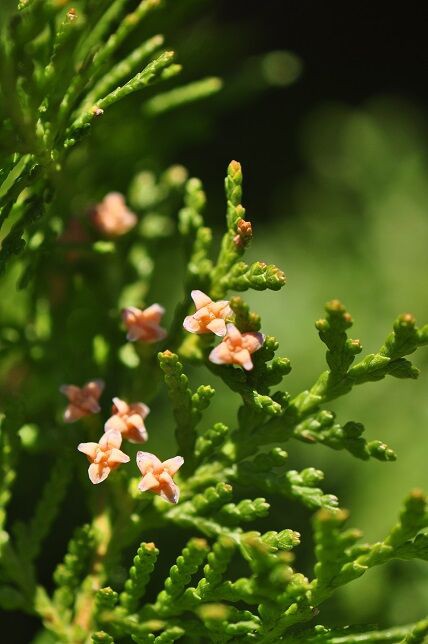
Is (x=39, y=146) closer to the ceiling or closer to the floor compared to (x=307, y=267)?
closer to the ceiling

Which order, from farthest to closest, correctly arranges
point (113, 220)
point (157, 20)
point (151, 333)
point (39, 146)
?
point (157, 20), point (113, 220), point (151, 333), point (39, 146)

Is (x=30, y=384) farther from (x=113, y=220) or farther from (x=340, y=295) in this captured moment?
(x=340, y=295)

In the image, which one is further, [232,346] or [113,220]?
[113,220]

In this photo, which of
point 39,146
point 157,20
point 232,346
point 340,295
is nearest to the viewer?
point 232,346

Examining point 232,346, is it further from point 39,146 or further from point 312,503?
point 39,146

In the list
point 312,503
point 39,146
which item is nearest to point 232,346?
point 312,503

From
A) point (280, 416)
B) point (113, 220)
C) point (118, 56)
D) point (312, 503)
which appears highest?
point (118, 56)
